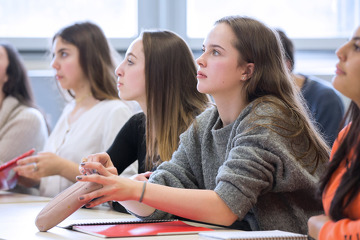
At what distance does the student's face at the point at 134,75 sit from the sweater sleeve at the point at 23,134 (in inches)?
34.8

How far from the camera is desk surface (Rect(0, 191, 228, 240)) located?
4.94 feet

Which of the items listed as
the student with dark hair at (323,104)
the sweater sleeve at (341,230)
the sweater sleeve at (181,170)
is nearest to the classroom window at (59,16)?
the student with dark hair at (323,104)

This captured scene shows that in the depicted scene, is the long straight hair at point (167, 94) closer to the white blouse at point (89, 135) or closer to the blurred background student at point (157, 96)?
the blurred background student at point (157, 96)

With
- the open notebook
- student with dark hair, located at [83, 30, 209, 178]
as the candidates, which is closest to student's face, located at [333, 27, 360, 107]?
the open notebook

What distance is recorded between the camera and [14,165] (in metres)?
2.53

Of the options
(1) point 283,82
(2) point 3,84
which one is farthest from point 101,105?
(1) point 283,82

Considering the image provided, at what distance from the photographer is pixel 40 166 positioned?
2.51 metres

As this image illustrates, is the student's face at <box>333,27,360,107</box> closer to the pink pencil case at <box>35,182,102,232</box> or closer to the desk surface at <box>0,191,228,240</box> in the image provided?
the desk surface at <box>0,191,228,240</box>

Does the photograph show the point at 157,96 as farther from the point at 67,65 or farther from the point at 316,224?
the point at 316,224

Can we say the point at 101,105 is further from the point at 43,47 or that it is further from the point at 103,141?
the point at 43,47

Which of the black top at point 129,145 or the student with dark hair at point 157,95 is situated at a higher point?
the student with dark hair at point 157,95

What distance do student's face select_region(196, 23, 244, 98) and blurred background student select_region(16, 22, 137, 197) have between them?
971 mm

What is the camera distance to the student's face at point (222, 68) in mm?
1789

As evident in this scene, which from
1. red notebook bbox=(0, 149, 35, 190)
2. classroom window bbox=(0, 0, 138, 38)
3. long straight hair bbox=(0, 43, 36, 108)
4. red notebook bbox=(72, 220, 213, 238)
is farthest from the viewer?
classroom window bbox=(0, 0, 138, 38)
